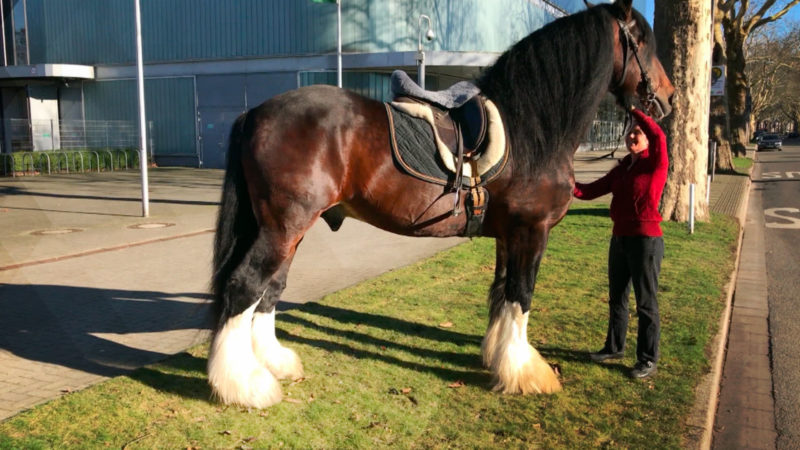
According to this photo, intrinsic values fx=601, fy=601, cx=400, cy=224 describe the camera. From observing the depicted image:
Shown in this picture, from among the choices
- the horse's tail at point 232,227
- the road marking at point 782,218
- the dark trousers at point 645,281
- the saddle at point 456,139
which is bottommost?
the road marking at point 782,218

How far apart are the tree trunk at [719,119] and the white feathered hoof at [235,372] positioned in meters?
24.8

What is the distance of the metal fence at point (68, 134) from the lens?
89.9 ft

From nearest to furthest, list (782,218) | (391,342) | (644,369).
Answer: (644,369)
(391,342)
(782,218)

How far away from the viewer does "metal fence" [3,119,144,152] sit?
2741 centimetres

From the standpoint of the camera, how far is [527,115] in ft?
13.3

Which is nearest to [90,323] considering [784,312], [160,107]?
[784,312]

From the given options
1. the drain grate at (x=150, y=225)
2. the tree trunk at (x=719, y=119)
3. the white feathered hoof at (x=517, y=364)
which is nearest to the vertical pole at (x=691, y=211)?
the white feathered hoof at (x=517, y=364)

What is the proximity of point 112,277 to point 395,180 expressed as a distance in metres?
5.17

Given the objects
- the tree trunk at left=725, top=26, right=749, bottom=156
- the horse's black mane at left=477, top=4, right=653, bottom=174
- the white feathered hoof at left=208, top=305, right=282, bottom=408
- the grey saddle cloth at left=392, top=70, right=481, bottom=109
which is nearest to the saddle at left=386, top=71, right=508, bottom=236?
the grey saddle cloth at left=392, top=70, right=481, bottom=109

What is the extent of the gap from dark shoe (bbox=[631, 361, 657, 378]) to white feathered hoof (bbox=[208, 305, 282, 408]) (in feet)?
8.67

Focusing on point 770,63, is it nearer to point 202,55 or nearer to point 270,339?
point 202,55

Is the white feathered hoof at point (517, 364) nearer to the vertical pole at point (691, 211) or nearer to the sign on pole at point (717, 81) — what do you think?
the vertical pole at point (691, 211)

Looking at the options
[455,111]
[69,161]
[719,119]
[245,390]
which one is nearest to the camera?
Result: [245,390]

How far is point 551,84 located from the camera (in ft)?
13.3
